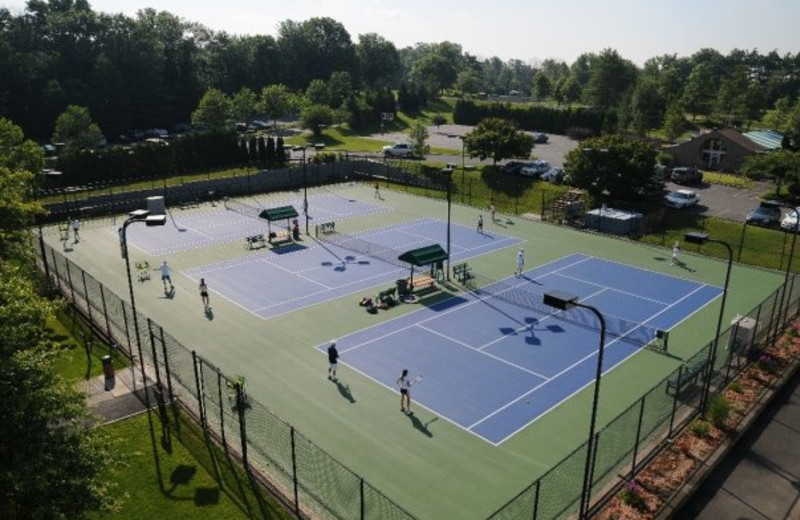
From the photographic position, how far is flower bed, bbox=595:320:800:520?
15562mm

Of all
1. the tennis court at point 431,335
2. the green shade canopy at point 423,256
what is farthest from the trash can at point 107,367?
the green shade canopy at point 423,256

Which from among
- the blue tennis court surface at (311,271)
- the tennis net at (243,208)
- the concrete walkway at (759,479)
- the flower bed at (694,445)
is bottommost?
the concrete walkway at (759,479)

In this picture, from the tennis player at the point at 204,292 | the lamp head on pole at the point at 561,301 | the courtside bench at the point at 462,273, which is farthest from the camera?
the courtside bench at the point at 462,273

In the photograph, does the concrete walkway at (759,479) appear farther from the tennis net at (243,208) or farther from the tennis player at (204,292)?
the tennis net at (243,208)

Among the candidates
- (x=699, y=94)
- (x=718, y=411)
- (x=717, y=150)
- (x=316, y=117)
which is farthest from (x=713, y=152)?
(x=718, y=411)

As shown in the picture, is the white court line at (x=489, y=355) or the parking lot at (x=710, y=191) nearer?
the white court line at (x=489, y=355)

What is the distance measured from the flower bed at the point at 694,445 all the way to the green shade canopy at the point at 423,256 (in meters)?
13.9

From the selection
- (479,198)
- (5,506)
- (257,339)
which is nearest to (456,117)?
(479,198)

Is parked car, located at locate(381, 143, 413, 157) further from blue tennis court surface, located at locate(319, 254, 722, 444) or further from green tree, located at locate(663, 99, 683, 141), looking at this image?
blue tennis court surface, located at locate(319, 254, 722, 444)

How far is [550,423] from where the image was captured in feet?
64.0

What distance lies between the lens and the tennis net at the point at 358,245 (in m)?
36.0

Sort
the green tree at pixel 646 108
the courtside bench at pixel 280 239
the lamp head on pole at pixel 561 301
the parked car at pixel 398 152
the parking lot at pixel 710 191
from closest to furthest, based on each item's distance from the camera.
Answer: the lamp head on pole at pixel 561 301 < the courtside bench at pixel 280 239 < the parking lot at pixel 710 191 < the parked car at pixel 398 152 < the green tree at pixel 646 108

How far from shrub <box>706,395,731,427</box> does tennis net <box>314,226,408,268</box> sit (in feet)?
60.3

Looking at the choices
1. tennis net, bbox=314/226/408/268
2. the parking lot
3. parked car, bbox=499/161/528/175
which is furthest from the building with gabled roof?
tennis net, bbox=314/226/408/268
